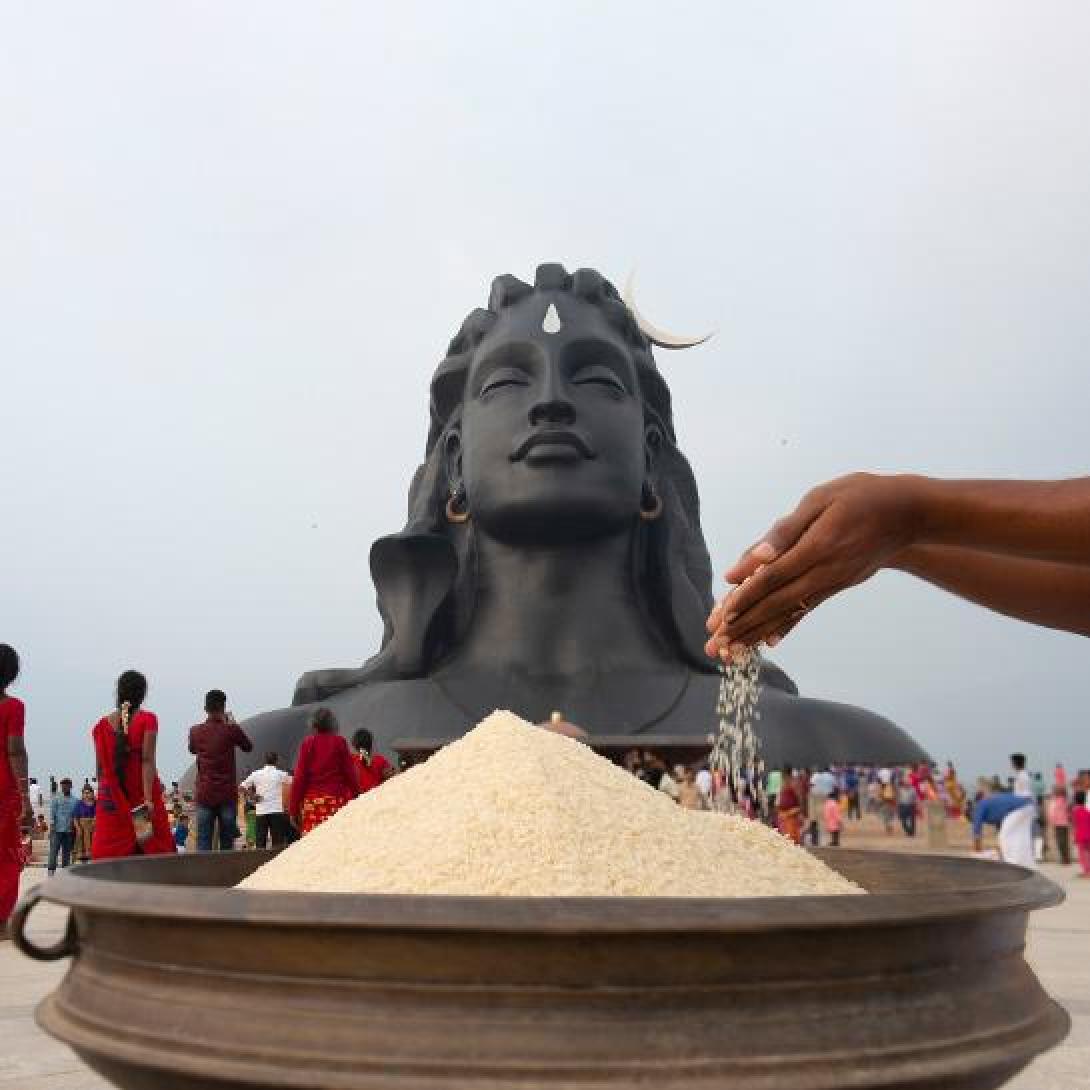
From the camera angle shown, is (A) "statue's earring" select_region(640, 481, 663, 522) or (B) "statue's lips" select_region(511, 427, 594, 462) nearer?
(B) "statue's lips" select_region(511, 427, 594, 462)

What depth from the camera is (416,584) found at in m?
14.2

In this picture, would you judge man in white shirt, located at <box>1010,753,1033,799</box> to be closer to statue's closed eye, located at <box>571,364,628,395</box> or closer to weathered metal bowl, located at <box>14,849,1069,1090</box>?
statue's closed eye, located at <box>571,364,628,395</box>

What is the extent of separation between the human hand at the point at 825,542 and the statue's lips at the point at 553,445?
1157 centimetres

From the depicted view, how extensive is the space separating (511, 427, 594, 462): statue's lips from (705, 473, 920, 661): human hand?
38.0 ft

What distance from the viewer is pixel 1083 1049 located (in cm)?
296

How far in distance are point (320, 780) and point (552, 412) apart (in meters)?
8.49

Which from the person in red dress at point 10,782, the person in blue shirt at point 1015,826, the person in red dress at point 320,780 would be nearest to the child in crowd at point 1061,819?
the person in blue shirt at point 1015,826

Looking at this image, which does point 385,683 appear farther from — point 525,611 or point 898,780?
point 898,780

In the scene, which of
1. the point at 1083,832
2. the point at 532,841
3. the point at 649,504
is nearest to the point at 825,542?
the point at 532,841

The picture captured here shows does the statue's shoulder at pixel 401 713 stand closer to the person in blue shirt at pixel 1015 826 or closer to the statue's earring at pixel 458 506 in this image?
the statue's earring at pixel 458 506

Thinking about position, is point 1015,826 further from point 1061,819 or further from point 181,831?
point 181,831

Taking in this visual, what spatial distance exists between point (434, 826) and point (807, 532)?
614 mm

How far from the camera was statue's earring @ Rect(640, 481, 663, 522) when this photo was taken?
1448 cm

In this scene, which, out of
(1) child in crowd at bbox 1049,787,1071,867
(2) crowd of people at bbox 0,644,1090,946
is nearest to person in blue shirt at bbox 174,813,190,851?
(2) crowd of people at bbox 0,644,1090,946
